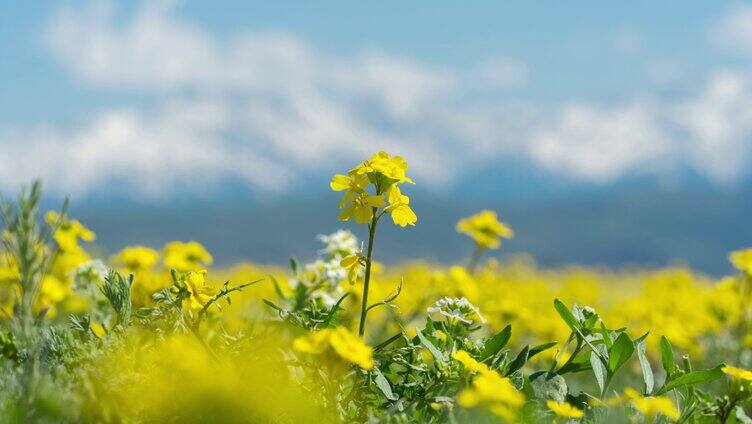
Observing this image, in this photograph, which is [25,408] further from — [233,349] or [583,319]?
[583,319]

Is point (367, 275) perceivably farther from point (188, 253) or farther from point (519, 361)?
point (188, 253)

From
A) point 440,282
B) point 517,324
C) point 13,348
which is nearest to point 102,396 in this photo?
point 13,348

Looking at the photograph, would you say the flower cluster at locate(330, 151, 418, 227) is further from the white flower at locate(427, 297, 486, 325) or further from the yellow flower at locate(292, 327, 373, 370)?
the yellow flower at locate(292, 327, 373, 370)

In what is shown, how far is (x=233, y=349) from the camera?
2.49m

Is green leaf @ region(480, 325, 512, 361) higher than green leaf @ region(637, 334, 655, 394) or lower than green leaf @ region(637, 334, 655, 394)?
higher

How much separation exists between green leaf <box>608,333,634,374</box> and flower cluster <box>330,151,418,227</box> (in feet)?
2.29

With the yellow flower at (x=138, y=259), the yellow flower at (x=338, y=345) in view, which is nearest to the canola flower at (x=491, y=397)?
the yellow flower at (x=338, y=345)

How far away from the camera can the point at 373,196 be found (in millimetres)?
2594

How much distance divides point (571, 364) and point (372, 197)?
855 mm

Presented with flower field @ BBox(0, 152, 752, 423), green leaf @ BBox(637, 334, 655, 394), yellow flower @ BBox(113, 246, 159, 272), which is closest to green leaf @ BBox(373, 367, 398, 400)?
flower field @ BBox(0, 152, 752, 423)

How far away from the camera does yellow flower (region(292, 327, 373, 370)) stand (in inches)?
74.1

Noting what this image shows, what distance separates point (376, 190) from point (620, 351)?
0.87 metres

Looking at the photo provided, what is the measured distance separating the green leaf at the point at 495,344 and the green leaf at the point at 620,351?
31 centimetres

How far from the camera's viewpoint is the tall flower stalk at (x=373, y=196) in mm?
2594
